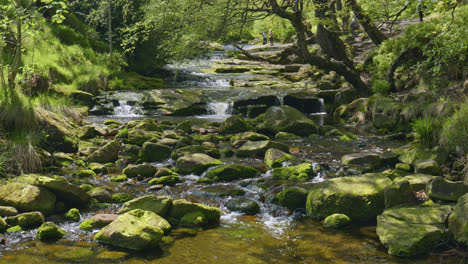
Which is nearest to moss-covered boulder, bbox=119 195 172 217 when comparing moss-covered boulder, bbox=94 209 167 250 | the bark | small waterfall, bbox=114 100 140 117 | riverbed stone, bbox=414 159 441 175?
moss-covered boulder, bbox=94 209 167 250

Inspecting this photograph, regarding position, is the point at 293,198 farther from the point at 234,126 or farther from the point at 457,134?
the point at 234,126

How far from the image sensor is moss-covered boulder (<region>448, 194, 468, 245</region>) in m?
4.95

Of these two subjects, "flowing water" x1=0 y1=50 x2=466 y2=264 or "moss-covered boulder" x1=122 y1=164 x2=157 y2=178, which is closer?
"flowing water" x1=0 y1=50 x2=466 y2=264

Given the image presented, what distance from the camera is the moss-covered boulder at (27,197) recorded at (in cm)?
622

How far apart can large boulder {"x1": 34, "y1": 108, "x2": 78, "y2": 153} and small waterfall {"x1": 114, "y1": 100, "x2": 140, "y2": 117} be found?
6606 millimetres

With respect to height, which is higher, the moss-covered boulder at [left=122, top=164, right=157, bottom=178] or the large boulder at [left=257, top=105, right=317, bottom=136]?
the large boulder at [left=257, top=105, right=317, bottom=136]

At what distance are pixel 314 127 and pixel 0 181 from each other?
8.94m

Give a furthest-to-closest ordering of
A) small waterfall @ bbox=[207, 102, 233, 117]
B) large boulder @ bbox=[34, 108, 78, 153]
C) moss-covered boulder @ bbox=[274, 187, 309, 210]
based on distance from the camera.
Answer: small waterfall @ bbox=[207, 102, 233, 117] → large boulder @ bbox=[34, 108, 78, 153] → moss-covered boulder @ bbox=[274, 187, 309, 210]

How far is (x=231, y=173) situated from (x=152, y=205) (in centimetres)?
242

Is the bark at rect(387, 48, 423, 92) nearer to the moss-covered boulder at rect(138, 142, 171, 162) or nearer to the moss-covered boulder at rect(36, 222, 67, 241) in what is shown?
the moss-covered boulder at rect(138, 142, 171, 162)

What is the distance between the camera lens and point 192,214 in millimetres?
6289

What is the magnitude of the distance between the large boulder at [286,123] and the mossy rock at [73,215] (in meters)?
7.93

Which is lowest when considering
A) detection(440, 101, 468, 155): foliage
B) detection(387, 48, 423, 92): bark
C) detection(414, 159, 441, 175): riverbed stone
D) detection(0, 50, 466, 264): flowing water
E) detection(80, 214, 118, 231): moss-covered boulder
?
Answer: detection(0, 50, 466, 264): flowing water

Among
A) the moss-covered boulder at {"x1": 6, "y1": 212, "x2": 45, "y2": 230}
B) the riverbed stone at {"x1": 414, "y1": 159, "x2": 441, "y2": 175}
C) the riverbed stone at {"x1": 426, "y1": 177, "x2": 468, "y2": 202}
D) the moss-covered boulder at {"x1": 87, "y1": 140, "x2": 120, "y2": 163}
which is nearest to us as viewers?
the moss-covered boulder at {"x1": 6, "y1": 212, "x2": 45, "y2": 230}
